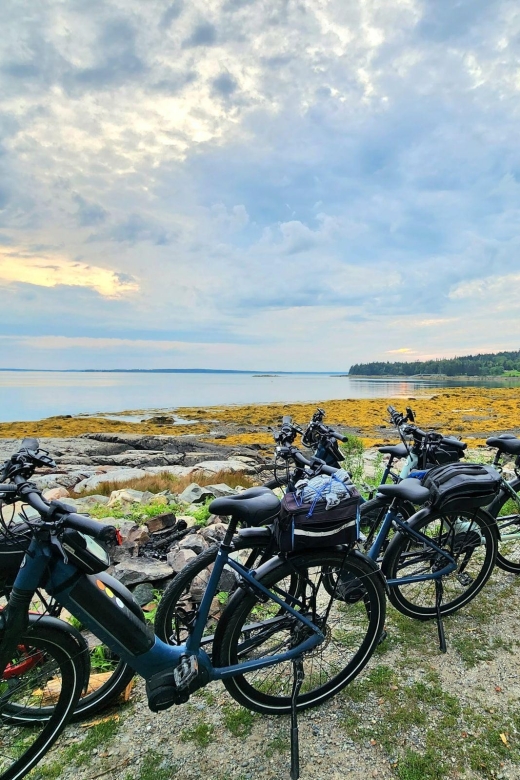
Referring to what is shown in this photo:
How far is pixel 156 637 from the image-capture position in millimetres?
2193

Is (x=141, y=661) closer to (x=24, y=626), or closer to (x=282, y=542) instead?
(x=24, y=626)

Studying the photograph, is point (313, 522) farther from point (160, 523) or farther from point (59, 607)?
point (160, 523)

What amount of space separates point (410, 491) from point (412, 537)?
0.42 metres

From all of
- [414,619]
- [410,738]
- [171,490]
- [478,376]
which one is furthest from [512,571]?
[478,376]

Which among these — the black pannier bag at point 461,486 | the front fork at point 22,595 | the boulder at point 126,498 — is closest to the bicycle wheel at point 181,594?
the front fork at point 22,595

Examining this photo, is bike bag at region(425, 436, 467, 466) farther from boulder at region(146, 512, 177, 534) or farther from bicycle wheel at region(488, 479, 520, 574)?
boulder at region(146, 512, 177, 534)

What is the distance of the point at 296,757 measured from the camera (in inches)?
81.7

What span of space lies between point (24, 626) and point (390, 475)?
349 cm

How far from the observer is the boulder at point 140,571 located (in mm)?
3557

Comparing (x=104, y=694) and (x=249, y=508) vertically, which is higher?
(x=249, y=508)

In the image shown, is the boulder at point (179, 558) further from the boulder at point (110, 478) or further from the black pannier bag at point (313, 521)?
the boulder at point (110, 478)

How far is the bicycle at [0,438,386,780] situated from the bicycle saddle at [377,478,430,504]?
63 centimetres

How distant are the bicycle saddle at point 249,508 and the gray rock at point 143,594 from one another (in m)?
1.83

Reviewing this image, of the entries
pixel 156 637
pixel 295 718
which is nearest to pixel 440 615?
pixel 295 718
